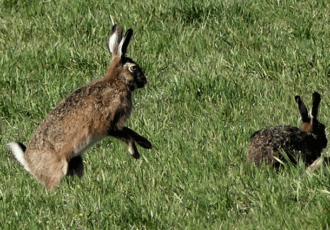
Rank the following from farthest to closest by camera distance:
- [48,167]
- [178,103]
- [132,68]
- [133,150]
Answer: [178,103], [132,68], [133,150], [48,167]

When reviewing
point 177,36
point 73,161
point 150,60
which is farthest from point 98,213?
point 177,36

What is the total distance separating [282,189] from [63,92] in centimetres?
352

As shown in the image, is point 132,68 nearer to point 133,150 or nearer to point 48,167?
point 133,150

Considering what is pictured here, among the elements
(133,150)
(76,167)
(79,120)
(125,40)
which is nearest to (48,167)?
(76,167)

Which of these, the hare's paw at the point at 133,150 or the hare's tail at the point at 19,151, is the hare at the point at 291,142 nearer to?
the hare's paw at the point at 133,150

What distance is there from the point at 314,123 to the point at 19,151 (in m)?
2.79

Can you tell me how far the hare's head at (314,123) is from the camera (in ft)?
21.9

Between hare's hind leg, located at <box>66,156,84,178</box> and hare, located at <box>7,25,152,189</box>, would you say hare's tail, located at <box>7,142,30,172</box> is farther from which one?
hare's hind leg, located at <box>66,156,84,178</box>

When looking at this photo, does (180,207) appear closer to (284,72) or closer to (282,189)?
(282,189)

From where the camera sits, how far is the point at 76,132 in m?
6.31

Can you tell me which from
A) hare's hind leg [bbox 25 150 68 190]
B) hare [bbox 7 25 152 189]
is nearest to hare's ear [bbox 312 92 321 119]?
hare [bbox 7 25 152 189]

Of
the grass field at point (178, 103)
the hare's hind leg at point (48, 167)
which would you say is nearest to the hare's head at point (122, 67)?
the grass field at point (178, 103)

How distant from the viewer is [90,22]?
31.0 feet

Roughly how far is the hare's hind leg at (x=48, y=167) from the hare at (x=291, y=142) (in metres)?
1.66
